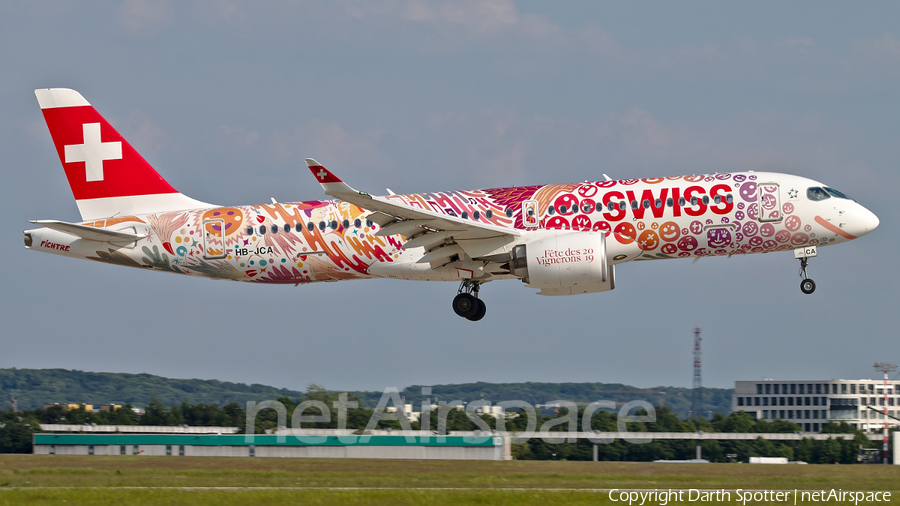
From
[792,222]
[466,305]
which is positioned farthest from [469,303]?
[792,222]

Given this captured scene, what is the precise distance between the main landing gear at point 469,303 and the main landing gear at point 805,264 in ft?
33.0

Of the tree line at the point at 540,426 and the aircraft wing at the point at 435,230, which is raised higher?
the aircraft wing at the point at 435,230

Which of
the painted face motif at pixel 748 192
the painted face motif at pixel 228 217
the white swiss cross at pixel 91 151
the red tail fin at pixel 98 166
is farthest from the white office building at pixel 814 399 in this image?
the white swiss cross at pixel 91 151

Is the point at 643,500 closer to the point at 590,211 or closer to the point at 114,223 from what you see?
the point at 590,211

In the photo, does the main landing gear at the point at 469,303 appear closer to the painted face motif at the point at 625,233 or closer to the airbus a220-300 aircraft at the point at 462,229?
the airbus a220-300 aircraft at the point at 462,229

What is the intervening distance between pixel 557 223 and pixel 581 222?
72 cm

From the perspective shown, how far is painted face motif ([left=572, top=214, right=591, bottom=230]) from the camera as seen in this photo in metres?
28.8

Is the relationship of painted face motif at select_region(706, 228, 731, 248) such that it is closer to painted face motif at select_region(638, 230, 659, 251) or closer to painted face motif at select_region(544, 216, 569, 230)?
painted face motif at select_region(638, 230, 659, 251)

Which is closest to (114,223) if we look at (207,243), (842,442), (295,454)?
(207,243)

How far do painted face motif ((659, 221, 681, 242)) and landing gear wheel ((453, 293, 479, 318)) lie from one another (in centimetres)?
660

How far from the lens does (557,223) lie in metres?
28.9

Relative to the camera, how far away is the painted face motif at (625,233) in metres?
28.6

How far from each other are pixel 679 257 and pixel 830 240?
4.57m

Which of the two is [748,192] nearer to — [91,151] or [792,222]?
[792,222]
